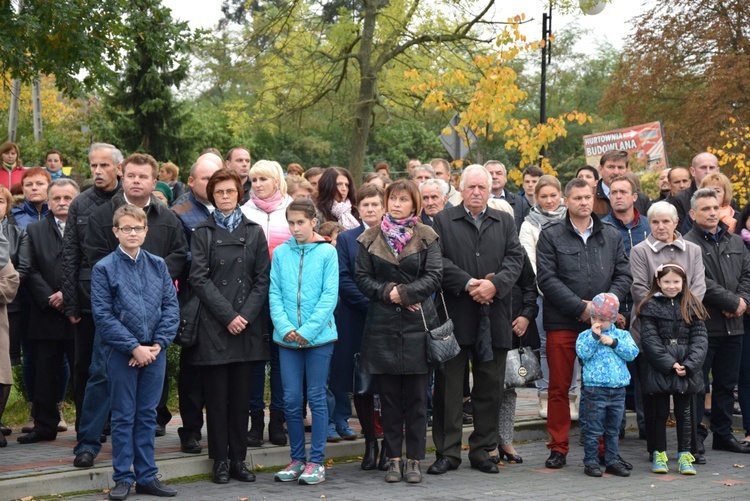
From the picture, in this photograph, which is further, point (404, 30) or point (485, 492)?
point (404, 30)

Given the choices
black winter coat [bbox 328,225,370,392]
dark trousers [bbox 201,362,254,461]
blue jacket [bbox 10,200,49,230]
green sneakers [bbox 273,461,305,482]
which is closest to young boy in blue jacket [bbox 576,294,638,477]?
black winter coat [bbox 328,225,370,392]

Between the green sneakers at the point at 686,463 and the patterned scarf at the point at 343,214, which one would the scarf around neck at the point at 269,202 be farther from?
the green sneakers at the point at 686,463

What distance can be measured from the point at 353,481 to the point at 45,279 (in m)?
3.17

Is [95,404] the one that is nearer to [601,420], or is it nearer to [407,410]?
[407,410]

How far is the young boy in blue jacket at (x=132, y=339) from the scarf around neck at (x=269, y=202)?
5.46 feet

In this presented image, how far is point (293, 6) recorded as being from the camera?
2469 centimetres

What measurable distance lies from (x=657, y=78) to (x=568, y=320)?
106 feet

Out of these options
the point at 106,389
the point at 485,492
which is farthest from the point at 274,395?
the point at 485,492

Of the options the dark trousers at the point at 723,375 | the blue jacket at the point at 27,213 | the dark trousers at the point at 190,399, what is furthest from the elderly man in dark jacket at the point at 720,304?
the blue jacket at the point at 27,213

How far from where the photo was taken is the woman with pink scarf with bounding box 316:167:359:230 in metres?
9.81

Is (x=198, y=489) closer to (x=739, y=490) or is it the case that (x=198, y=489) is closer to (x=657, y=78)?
(x=739, y=490)

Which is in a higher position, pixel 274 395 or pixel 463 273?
pixel 463 273

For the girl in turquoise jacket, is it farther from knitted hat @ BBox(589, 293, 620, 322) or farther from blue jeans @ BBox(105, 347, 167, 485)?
knitted hat @ BBox(589, 293, 620, 322)

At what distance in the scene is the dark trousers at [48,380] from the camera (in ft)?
28.6
